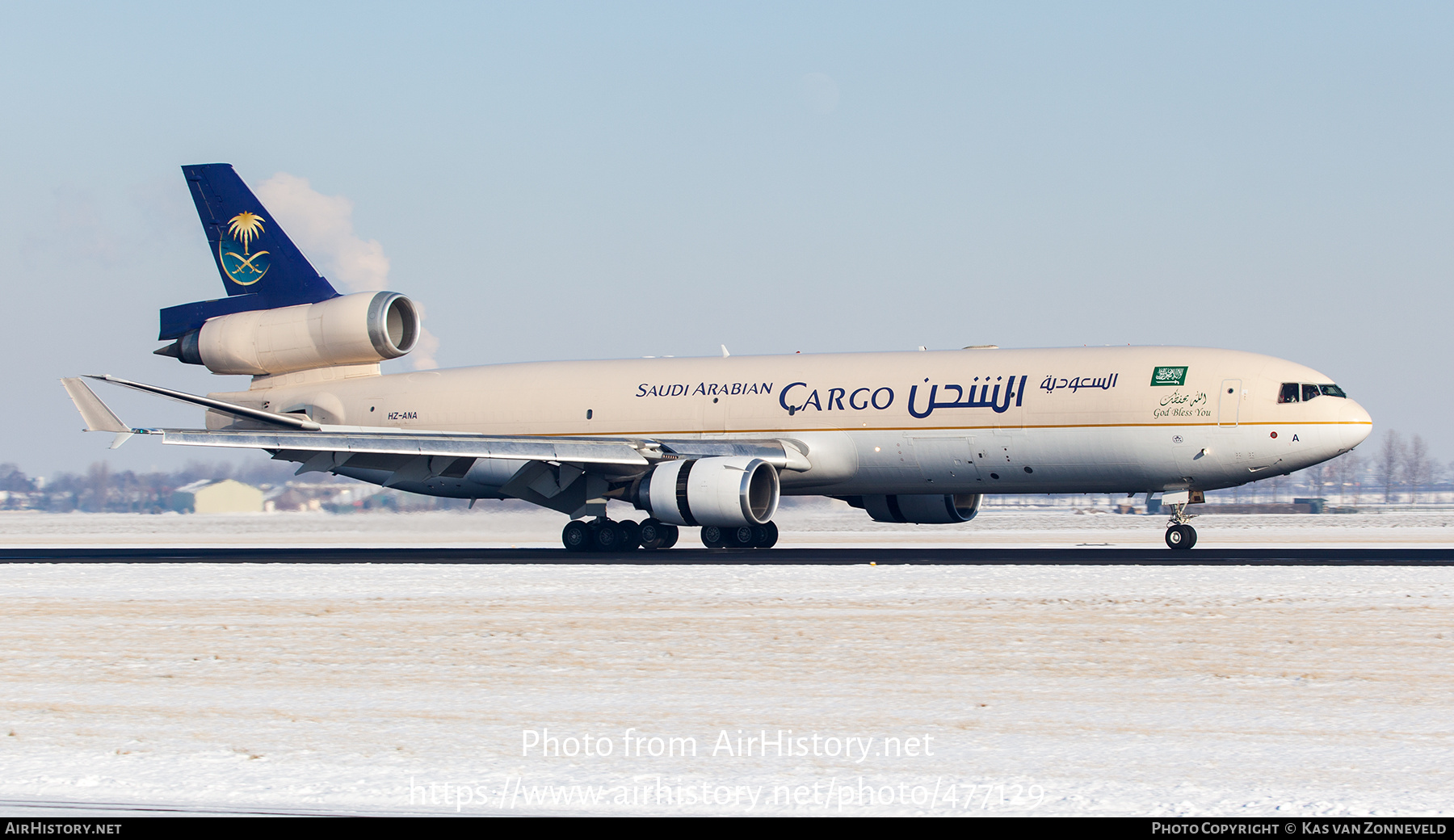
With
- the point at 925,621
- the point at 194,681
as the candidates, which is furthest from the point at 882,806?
the point at 925,621

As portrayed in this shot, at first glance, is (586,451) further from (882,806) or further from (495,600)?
(882,806)

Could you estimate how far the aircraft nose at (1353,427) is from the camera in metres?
26.2

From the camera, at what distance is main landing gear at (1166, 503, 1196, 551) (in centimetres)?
2691

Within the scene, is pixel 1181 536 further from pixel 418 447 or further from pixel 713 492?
pixel 418 447

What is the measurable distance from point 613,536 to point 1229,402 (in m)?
12.7

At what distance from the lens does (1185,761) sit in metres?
7.78

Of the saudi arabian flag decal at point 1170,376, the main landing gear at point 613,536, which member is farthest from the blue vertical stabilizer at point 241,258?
the saudi arabian flag decal at point 1170,376

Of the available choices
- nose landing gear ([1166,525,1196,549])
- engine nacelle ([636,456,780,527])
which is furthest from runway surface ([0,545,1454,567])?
engine nacelle ([636,456,780,527])

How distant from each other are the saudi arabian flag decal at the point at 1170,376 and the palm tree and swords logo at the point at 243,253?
21337mm

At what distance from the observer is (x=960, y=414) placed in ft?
93.1

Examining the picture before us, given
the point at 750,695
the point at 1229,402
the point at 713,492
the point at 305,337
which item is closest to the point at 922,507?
the point at 713,492

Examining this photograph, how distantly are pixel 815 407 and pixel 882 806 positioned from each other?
2324 cm

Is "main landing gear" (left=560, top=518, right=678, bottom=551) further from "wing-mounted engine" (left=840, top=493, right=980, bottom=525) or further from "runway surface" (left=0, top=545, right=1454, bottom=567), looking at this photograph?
"wing-mounted engine" (left=840, top=493, right=980, bottom=525)

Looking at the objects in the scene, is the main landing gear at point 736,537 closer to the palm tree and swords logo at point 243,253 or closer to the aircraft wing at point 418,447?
the aircraft wing at point 418,447
